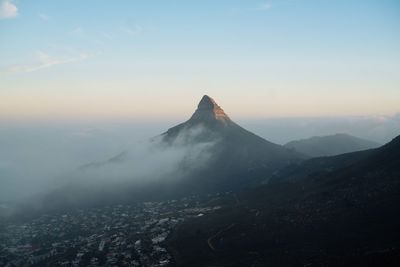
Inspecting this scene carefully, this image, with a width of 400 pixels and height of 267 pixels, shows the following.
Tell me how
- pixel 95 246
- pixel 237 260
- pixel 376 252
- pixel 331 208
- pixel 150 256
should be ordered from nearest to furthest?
pixel 376 252 → pixel 237 260 → pixel 150 256 → pixel 331 208 → pixel 95 246

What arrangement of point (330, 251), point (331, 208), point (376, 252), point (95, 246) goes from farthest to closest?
1. point (95, 246)
2. point (331, 208)
3. point (330, 251)
4. point (376, 252)

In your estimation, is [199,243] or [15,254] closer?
[199,243]

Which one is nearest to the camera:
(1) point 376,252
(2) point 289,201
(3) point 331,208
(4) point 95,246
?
(1) point 376,252

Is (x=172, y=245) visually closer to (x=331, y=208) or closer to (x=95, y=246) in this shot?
(x=95, y=246)

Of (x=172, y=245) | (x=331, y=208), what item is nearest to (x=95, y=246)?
(x=172, y=245)

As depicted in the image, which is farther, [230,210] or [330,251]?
[230,210]

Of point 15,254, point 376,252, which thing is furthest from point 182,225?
point 376,252

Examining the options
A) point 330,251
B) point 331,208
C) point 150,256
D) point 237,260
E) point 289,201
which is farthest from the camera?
point 289,201

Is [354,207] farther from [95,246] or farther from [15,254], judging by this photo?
[15,254]
